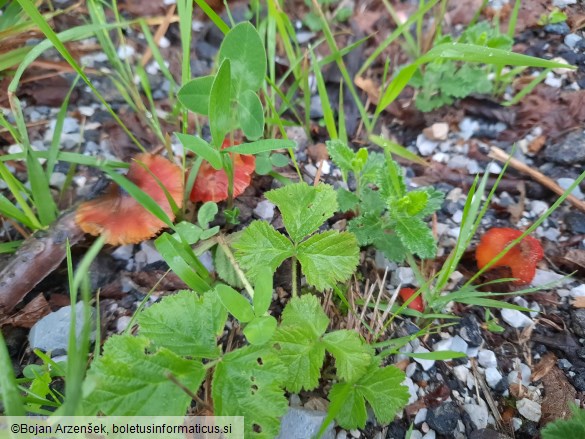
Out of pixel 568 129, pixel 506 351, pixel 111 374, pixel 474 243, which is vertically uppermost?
pixel 111 374

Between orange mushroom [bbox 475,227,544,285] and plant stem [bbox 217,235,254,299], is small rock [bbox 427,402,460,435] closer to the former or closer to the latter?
orange mushroom [bbox 475,227,544,285]

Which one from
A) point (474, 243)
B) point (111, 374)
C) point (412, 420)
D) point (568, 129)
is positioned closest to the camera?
point (111, 374)

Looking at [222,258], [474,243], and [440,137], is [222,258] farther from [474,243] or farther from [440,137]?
[440,137]

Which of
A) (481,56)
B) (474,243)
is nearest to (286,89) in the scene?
(481,56)

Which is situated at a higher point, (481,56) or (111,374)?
(481,56)

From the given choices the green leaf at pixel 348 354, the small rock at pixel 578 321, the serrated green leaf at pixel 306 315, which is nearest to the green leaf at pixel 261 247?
the serrated green leaf at pixel 306 315

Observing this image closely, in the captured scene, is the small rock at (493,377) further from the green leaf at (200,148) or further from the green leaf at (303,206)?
the green leaf at (200,148)
